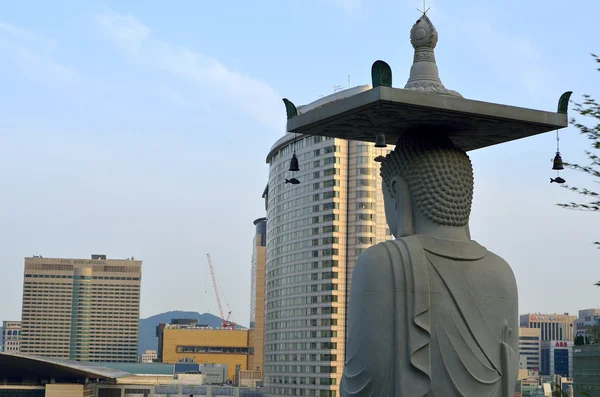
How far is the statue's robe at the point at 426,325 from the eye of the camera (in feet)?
38.0

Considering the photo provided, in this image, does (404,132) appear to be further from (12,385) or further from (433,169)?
(12,385)

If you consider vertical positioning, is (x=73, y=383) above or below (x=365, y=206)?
below

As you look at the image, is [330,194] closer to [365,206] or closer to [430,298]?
[365,206]

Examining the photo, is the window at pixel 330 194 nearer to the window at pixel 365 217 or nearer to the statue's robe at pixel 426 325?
the window at pixel 365 217

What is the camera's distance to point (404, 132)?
490 inches

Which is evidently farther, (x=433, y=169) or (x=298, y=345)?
(x=298, y=345)

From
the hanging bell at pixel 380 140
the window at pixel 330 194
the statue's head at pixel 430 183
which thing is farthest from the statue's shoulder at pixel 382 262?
the window at pixel 330 194

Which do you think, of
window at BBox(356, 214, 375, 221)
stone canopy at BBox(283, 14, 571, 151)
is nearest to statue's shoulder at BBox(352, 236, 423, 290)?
stone canopy at BBox(283, 14, 571, 151)

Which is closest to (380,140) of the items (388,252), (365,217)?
(388,252)

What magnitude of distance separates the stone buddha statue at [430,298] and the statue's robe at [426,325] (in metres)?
0.01

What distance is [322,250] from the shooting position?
108000 mm

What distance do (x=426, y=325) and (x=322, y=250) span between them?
3797 inches

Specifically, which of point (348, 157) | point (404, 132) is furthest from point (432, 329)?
point (348, 157)

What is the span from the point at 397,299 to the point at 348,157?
95.4 metres
